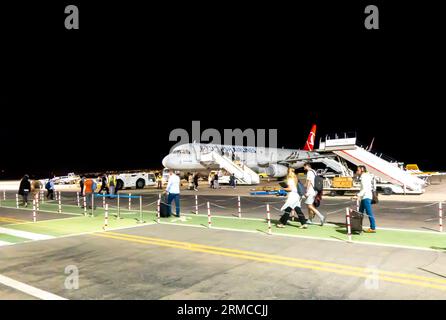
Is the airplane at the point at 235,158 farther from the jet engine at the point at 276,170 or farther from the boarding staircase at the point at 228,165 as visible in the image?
the boarding staircase at the point at 228,165

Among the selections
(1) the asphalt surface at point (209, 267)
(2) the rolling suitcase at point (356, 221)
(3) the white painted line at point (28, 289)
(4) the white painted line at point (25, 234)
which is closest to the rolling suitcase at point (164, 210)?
(1) the asphalt surface at point (209, 267)

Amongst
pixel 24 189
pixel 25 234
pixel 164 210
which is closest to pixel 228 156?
pixel 24 189

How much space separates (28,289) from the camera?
5859mm

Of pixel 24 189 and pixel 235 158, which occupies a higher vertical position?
pixel 235 158

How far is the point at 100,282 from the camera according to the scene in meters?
6.26

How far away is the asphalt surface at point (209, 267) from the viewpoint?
558cm

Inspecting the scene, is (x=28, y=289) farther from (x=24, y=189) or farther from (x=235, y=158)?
(x=235, y=158)

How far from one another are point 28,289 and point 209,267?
307cm

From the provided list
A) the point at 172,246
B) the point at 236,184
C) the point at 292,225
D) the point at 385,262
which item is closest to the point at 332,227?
the point at 292,225

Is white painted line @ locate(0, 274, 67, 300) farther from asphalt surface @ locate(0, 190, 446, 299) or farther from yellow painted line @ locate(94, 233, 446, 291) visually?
yellow painted line @ locate(94, 233, 446, 291)

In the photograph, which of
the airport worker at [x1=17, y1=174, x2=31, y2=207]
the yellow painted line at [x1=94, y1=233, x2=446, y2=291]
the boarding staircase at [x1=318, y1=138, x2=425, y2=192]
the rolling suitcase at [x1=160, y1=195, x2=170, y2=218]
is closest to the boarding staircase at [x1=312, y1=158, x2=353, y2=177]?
the boarding staircase at [x1=318, y1=138, x2=425, y2=192]

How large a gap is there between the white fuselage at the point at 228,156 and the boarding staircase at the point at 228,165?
58 centimetres
